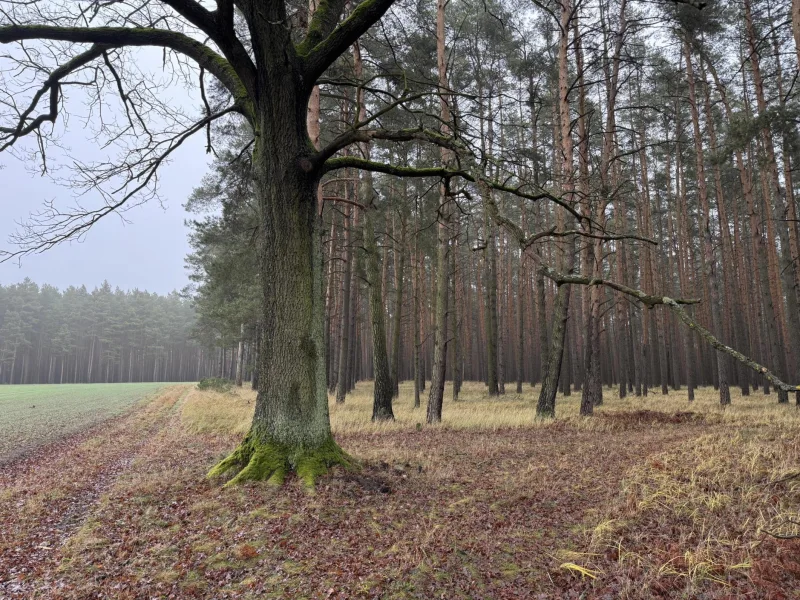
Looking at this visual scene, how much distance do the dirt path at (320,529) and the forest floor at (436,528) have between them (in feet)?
0.06

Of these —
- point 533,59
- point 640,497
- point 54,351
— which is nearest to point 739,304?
point 533,59

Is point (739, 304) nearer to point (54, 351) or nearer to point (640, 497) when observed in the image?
point (640, 497)

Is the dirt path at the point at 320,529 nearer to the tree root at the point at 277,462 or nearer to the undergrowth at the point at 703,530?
the tree root at the point at 277,462

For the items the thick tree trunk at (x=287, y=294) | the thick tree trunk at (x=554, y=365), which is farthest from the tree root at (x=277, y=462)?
the thick tree trunk at (x=554, y=365)

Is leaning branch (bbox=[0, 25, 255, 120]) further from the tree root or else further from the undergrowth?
the undergrowth

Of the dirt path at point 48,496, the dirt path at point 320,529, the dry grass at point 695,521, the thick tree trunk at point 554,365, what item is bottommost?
the dirt path at point 48,496

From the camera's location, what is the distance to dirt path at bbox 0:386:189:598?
3830mm

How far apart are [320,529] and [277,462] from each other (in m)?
1.49

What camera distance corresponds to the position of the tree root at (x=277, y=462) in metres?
5.24

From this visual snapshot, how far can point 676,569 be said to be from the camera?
3.08m

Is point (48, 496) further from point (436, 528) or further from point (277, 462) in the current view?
point (436, 528)

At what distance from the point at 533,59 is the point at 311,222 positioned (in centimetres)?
1146

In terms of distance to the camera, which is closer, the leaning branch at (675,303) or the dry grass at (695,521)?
the leaning branch at (675,303)

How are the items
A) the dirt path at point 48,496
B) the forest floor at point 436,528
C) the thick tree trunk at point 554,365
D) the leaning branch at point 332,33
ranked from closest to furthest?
the forest floor at point 436,528 < the dirt path at point 48,496 < the leaning branch at point 332,33 < the thick tree trunk at point 554,365
